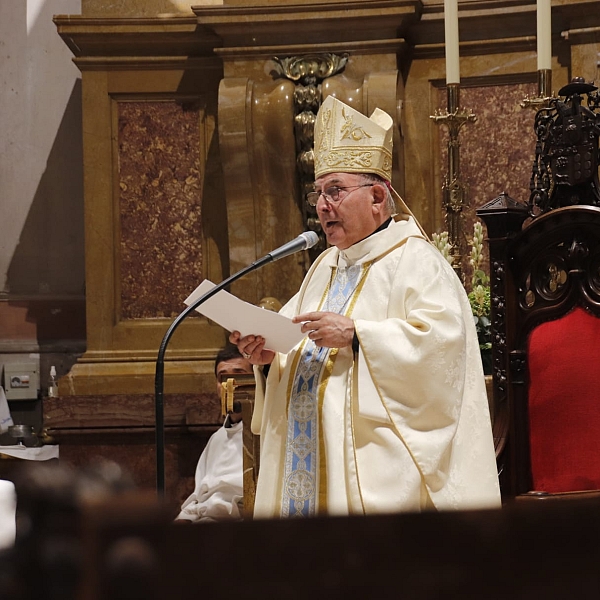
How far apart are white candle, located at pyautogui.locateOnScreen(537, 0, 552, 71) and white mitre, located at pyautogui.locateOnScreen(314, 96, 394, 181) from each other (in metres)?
0.57

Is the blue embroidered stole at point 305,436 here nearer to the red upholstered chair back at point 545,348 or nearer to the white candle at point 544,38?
the red upholstered chair back at point 545,348

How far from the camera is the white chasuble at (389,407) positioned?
284 cm

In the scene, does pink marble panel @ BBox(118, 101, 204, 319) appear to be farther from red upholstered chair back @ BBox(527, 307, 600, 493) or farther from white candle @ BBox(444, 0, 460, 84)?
red upholstered chair back @ BBox(527, 307, 600, 493)

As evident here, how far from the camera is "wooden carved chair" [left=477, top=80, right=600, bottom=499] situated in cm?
325

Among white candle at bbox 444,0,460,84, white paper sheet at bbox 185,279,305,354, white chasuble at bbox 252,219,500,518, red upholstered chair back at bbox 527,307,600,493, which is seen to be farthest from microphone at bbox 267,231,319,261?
white candle at bbox 444,0,460,84

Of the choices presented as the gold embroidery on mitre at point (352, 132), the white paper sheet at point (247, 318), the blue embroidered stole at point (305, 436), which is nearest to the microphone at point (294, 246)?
the white paper sheet at point (247, 318)

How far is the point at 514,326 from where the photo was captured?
337 cm

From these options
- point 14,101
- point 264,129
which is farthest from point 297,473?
point 14,101

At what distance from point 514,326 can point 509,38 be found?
202 cm

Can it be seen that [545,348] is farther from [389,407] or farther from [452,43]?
[452,43]

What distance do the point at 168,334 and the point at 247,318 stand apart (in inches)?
13.0

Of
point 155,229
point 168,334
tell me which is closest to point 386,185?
point 168,334

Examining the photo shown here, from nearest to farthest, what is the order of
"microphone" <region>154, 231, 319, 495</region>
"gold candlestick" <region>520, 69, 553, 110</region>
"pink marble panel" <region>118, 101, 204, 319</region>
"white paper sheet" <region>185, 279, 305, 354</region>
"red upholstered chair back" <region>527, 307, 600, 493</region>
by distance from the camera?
"microphone" <region>154, 231, 319, 495</region> → "white paper sheet" <region>185, 279, 305, 354</region> → "red upholstered chair back" <region>527, 307, 600, 493</region> → "gold candlestick" <region>520, 69, 553, 110</region> → "pink marble panel" <region>118, 101, 204, 319</region>

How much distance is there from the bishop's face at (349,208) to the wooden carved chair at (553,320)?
0.43 meters
